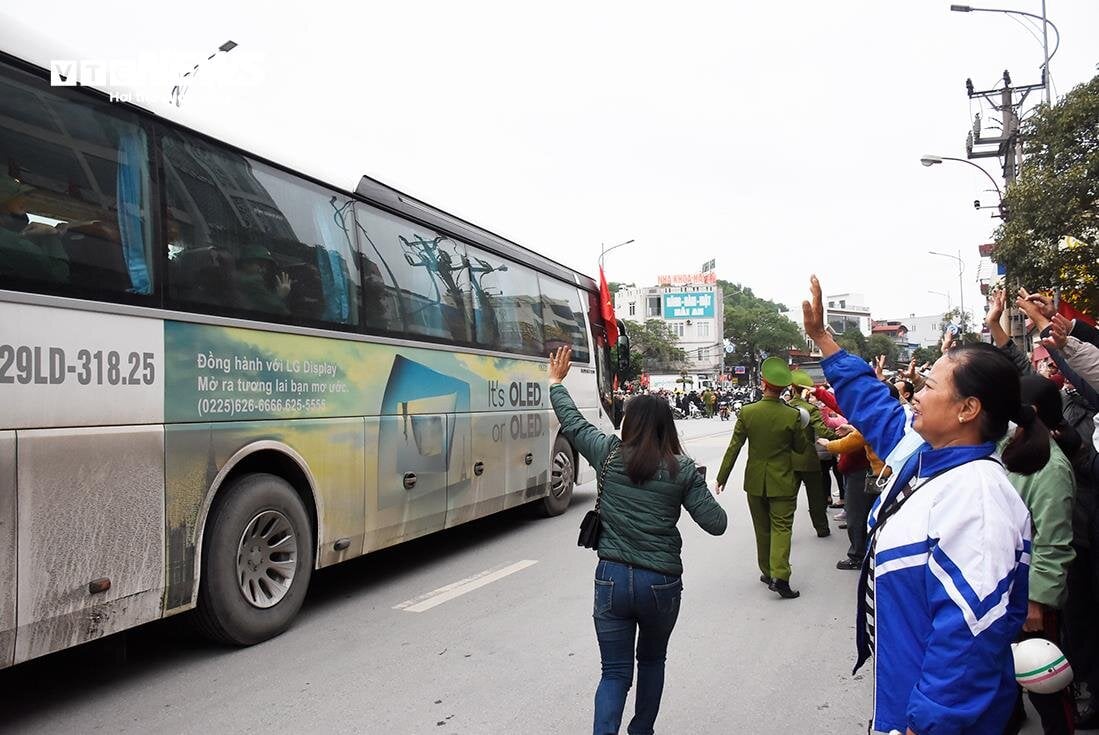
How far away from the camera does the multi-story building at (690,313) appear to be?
94375 mm

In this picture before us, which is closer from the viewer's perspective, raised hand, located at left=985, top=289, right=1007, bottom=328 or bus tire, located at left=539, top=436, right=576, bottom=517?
raised hand, located at left=985, top=289, right=1007, bottom=328

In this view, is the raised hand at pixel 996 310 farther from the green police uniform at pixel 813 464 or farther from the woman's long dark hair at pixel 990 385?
the green police uniform at pixel 813 464

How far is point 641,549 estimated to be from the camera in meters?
3.30

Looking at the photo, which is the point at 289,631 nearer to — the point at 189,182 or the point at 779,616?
the point at 189,182

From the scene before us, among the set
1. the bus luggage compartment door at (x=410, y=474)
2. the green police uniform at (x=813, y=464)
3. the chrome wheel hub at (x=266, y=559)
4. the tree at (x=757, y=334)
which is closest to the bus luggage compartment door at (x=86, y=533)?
the chrome wheel hub at (x=266, y=559)

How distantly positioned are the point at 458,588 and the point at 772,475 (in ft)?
9.03

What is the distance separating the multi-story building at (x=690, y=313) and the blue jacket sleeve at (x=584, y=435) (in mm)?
86912

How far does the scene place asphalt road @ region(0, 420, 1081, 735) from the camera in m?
4.07

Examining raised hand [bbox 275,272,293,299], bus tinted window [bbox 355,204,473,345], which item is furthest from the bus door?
bus tinted window [bbox 355,204,473,345]

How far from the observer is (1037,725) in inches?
161

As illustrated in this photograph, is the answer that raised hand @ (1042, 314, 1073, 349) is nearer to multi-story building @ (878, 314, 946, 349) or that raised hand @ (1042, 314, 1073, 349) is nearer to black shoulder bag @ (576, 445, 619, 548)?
black shoulder bag @ (576, 445, 619, 548)

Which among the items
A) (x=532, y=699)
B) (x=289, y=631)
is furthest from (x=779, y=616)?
(x=289, y=631)

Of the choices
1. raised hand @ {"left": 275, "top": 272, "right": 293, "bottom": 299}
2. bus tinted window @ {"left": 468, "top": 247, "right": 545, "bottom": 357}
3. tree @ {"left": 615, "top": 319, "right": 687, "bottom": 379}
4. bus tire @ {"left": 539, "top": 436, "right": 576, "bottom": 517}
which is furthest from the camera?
tree @ {"left": 615, "top": 319, "right": 687, "bottom": 379}

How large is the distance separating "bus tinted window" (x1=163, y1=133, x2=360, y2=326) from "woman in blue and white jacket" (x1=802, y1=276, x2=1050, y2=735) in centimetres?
406
